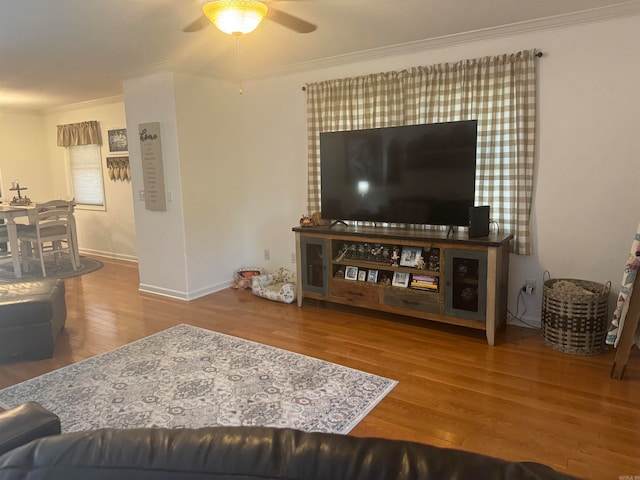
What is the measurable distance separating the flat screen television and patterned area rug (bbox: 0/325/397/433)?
146 cm

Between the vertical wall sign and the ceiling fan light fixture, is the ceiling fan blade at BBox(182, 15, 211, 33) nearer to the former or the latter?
the ceiling fan light fixture

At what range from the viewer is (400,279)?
12.1 feet

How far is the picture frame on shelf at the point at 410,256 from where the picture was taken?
11.9 ft

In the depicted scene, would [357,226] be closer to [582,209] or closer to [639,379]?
[582,209]

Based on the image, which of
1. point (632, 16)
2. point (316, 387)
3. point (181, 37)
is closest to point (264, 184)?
point (181, 37)

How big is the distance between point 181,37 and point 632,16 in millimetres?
3219

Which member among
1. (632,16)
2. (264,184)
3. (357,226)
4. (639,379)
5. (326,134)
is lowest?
(639,379)

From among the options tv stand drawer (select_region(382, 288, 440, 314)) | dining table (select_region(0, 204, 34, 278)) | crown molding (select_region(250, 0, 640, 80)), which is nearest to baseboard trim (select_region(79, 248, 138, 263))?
dining table (select_region(0, 204, 34, 278))

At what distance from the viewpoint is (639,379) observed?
2682 mm

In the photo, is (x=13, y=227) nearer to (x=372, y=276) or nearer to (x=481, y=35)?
(x=372, y=276)

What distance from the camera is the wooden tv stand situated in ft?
10.6

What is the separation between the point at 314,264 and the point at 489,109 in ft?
6.58

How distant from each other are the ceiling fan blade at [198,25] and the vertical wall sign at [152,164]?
59.1 inches

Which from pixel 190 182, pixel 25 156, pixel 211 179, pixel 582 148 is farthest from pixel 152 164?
pixel 25 156
